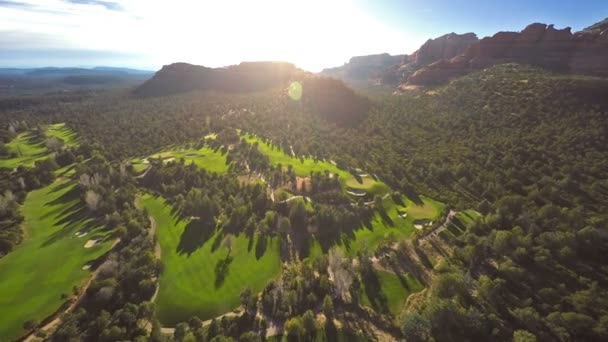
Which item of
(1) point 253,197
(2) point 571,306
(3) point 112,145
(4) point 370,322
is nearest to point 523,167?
(2) point 571,306

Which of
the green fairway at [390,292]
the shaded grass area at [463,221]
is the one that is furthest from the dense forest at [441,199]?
the shaded grass area at [463,221]

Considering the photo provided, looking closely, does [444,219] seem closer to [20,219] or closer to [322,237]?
[322,237]

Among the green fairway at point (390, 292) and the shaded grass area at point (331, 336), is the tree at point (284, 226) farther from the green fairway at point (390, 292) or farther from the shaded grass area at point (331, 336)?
the shaded grass area at point (331, 336)

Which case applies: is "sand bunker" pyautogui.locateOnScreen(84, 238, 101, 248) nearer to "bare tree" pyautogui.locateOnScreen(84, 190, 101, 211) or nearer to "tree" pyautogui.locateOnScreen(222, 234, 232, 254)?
"bare tree" pyautogui.locateOnScreen(84, 190, 101, 211)

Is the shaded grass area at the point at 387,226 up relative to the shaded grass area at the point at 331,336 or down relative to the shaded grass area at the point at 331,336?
up

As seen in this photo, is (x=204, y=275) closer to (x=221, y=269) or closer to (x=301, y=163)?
(x=221, y=269)

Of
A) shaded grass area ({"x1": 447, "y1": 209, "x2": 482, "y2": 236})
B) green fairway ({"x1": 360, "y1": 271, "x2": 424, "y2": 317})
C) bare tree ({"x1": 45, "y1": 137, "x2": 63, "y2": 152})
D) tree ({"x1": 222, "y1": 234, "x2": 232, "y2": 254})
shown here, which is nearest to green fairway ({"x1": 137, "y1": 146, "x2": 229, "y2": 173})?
tree ({"x1": 222, "y1": 234, "x2": 232, "y2": 254})
